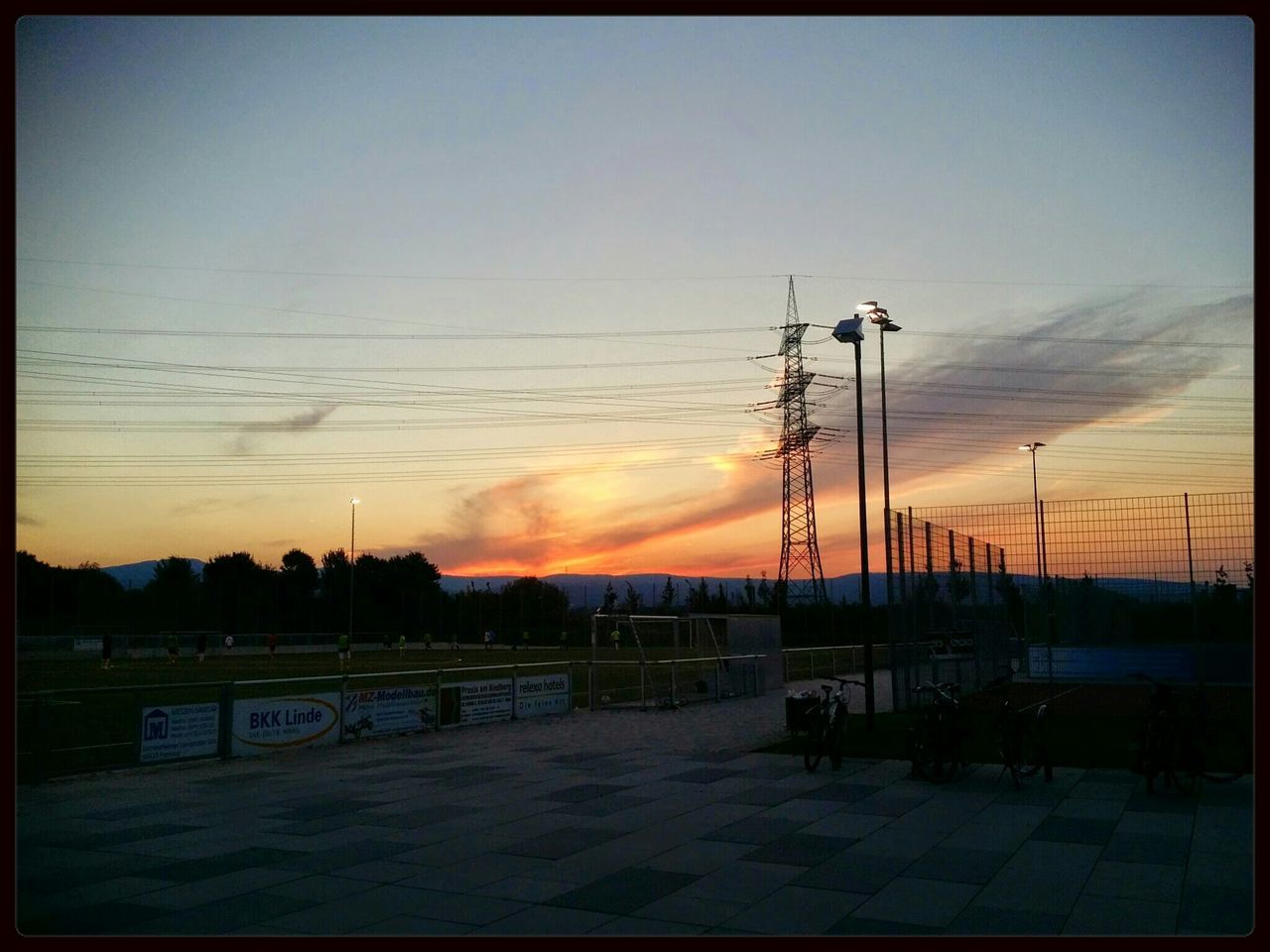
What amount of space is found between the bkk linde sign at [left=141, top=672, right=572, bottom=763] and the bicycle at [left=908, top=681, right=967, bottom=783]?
31.3ft

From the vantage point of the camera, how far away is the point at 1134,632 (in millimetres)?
23703

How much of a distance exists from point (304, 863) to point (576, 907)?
8.85ft

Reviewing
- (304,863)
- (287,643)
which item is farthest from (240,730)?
(287,643)

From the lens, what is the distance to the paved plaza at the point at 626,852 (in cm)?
696

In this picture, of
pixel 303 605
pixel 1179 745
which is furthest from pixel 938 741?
pixel 303 605

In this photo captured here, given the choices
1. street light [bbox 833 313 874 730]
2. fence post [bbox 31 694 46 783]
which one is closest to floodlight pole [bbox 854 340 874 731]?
street light [bbox 833 313 874 730]

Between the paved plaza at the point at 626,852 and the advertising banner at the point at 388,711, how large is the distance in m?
3.45

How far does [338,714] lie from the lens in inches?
692

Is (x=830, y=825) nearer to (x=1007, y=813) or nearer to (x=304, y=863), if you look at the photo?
(x=1007, y=813)

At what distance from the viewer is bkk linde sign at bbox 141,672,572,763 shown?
14930 millimetres

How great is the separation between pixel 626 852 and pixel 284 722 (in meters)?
9.27

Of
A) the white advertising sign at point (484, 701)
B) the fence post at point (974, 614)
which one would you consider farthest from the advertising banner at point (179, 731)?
the fence post at point (974, 614)

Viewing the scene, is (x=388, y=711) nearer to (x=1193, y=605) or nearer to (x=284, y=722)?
(x=284, y=722)

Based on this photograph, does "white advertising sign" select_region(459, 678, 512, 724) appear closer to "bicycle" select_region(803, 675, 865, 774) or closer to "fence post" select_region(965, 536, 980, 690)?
"bicycle" select_region(803, 675, 865, 774)
